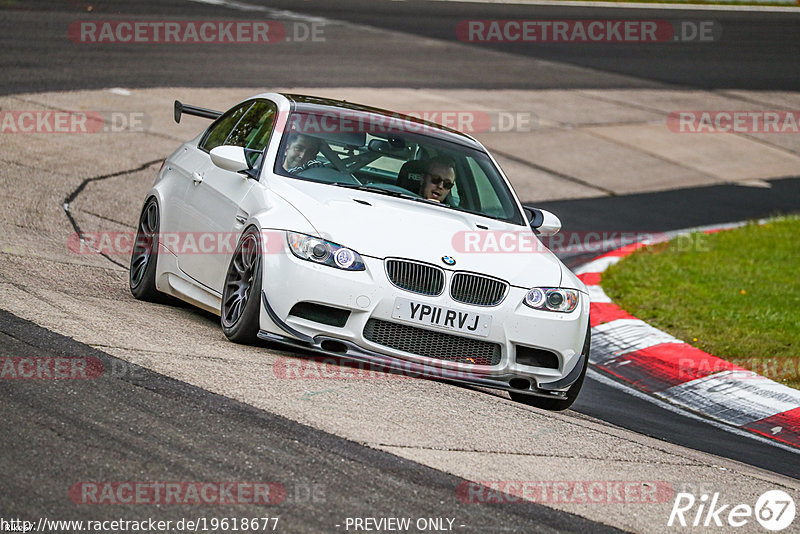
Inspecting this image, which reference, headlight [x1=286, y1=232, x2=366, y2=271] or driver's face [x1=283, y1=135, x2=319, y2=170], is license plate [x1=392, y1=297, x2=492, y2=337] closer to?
headlight [x1=286, y1=232, x2=366, y2=271]

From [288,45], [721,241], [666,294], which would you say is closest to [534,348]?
[666,294]

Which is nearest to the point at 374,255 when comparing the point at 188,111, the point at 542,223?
the point at 542,223

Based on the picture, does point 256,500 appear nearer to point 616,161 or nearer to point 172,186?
point 172,186

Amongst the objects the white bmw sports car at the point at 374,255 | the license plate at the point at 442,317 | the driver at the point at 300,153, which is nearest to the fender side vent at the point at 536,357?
the white bmw sports car at the point at 374,255

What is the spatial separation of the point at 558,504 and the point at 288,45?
765 inches

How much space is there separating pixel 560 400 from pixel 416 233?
1.34 metres

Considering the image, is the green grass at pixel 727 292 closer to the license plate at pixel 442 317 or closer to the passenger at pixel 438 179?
the passenger at pixel 438 179

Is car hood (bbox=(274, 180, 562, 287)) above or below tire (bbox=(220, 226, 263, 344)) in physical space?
above

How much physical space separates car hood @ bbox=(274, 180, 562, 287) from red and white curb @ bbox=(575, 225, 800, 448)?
69.9 inches

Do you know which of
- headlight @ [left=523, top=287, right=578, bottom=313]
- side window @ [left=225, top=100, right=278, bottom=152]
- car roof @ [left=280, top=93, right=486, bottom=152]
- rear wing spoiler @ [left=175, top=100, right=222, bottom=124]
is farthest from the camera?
rear wing spoiler @ [left=175, top=100, right=222, bottom=124]

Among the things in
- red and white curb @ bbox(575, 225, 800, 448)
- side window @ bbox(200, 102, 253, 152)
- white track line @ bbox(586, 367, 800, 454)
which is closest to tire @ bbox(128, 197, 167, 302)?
side window @ bbox(200, 102, 253, 152)

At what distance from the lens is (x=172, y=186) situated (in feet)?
27.5

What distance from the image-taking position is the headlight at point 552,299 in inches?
266

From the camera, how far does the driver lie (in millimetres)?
7520
